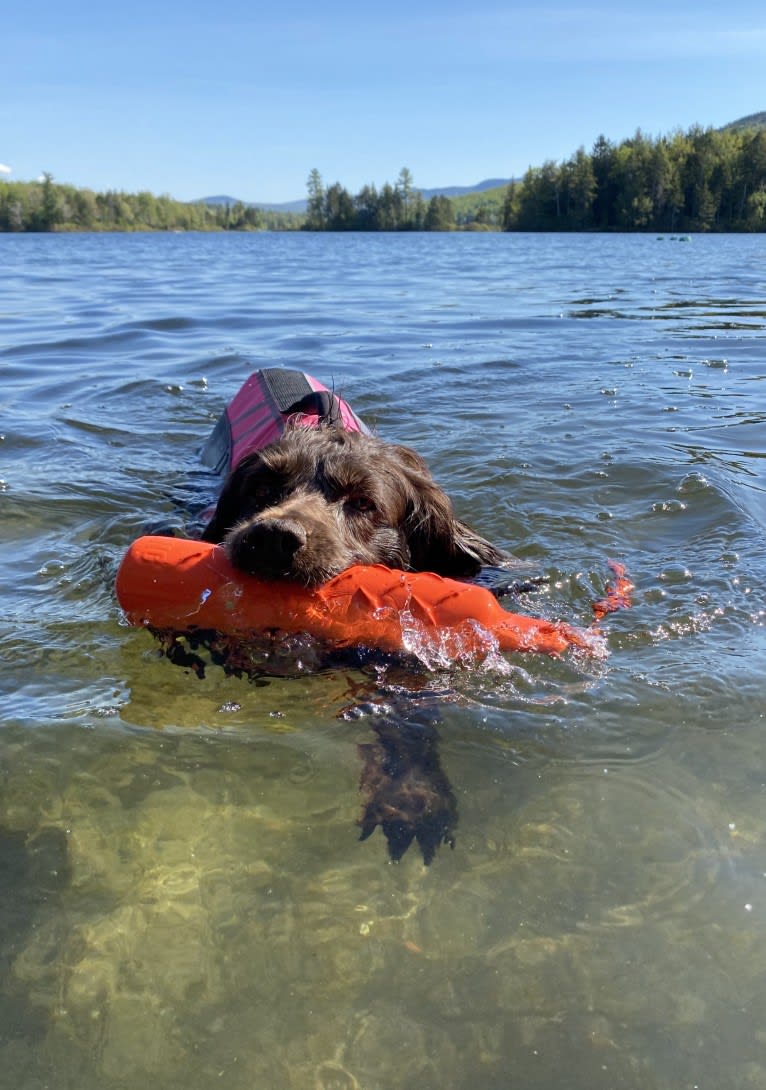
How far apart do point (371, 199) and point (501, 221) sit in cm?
2654

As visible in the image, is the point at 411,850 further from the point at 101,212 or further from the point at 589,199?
the point at 101,212

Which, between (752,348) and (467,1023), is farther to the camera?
(752,348)

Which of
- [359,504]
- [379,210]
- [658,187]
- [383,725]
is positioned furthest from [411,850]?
[379,210]

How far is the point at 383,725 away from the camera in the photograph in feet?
10.7

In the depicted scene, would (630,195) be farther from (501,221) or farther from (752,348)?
(752,348)

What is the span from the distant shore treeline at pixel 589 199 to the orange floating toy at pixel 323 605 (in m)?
91.3

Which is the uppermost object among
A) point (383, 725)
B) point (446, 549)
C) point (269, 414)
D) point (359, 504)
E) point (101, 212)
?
point (101, 212)

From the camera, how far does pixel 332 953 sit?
2.28 m

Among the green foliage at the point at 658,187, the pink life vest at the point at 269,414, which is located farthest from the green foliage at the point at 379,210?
the pink life vest at the point at 269,414

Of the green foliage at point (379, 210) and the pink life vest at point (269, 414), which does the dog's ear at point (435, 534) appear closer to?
the pink life vest at point (269, 414)

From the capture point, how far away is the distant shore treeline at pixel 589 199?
292 feet

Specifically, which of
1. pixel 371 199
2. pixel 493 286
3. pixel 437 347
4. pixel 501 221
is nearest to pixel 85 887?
pixel 437 347

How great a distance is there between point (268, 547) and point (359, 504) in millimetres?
878

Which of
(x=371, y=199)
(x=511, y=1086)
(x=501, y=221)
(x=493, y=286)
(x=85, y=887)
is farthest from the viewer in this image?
(x=371, y=199)
